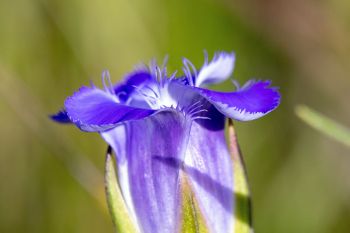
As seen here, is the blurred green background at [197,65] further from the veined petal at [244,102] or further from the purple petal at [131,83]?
the veined petal at [244,102]

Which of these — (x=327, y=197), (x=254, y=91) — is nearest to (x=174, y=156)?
(x=254, y=91)

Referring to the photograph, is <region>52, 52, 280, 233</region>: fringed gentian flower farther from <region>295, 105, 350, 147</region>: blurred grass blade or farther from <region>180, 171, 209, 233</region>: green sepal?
<region>295, 105, 350, 147</region>: blurred grass blade

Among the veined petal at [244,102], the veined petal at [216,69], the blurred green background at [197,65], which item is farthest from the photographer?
the blurred green background at [197,65]

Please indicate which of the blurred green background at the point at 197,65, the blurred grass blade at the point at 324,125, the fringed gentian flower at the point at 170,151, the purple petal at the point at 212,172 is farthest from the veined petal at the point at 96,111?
the blurred green background at the point at 197,65

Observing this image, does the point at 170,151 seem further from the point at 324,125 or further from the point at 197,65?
the point at 197,65

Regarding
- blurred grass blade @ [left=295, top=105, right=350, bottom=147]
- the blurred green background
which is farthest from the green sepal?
the blurred green background
